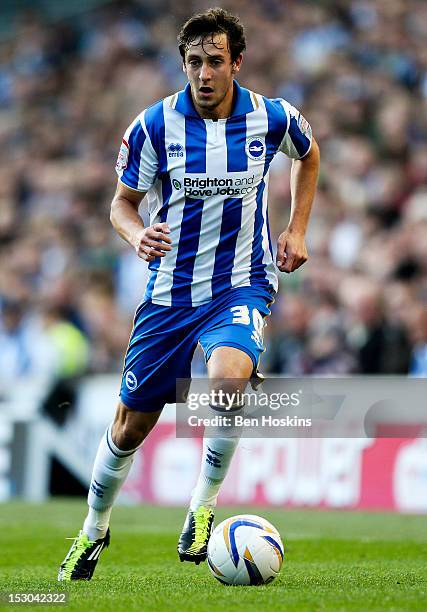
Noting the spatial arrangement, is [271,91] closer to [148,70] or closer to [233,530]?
[148,70]

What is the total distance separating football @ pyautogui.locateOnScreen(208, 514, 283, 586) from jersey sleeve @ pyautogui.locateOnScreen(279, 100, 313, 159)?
1933mm

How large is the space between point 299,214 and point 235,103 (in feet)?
2.15

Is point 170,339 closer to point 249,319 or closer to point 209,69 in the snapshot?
point 249,319

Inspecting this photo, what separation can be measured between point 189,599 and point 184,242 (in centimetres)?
182

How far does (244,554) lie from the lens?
5.46 m

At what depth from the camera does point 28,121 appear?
19266 mm

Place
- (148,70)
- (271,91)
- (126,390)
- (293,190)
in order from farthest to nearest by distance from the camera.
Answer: (148,70), (271,91), (293,190), (126,390)

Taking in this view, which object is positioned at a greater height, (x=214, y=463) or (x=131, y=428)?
(x=131, y=428)

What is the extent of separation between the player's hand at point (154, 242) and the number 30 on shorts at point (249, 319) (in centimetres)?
54

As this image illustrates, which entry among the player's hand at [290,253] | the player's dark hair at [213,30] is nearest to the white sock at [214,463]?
the player's hand at [290,253]

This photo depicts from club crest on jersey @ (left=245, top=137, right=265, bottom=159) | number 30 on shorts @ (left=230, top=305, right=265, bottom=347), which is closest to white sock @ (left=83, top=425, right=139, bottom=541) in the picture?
number 30 on shorts @ (left=230, top=305, right=265, bottom=347)

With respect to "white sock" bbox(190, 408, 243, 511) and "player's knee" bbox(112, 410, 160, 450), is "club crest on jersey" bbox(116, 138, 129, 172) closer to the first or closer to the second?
"player's knee" bbox(112, 410, 160, 450)

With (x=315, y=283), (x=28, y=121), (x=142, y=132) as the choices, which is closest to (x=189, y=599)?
(x=142, y=132)

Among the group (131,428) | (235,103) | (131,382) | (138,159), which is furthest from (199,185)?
(131,428)
